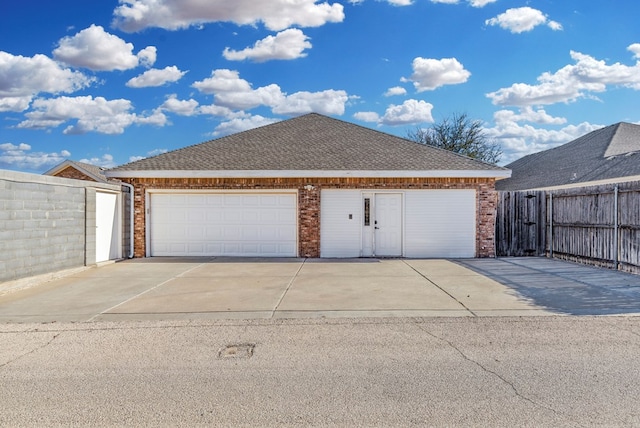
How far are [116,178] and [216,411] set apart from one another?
12813mm

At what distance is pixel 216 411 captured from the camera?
399 centimetres

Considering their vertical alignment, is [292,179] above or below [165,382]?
above

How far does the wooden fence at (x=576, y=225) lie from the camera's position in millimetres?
11352

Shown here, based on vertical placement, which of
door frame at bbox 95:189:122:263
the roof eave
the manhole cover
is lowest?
the manhole cover

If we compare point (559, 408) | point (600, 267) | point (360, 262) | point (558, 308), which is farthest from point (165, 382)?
point (600, 267)

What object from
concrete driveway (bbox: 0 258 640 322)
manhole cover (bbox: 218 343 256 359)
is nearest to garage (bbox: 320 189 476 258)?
concrete driveway (bbox: 0 258 640 322)

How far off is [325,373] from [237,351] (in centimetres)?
129

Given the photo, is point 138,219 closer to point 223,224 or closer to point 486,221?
point 223,224

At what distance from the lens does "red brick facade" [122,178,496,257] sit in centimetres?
1492

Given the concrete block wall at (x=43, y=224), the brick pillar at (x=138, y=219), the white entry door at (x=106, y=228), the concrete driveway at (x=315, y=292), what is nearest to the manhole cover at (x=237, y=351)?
the concrete driveway at (x=315, y=292)

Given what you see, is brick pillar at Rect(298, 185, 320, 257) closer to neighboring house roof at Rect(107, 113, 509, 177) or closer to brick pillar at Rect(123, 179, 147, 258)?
neighboring house roof at Rect(107, 113, 509, 177)

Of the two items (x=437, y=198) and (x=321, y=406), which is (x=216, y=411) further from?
(x=437, y=198)

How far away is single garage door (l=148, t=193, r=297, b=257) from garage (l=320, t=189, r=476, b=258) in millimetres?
1258

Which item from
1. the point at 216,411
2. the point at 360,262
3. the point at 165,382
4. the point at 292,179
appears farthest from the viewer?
the point at 292,179
